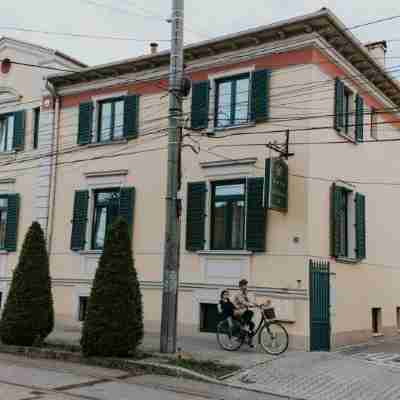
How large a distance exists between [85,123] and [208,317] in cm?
747

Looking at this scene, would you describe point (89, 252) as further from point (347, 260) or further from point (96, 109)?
point (347, 260)

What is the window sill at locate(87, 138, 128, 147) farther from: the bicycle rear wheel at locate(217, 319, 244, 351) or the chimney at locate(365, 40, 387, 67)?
the chimney at locate(365, 40, 387, 67)

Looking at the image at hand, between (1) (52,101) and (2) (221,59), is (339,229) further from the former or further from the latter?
(1) (52,101)

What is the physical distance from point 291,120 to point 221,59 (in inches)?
113

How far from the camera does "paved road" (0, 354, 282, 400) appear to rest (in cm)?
944

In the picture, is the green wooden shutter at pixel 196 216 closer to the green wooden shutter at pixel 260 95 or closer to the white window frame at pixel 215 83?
the white window frame at pixel 215 83

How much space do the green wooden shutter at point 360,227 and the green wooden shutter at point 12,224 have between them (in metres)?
11.2

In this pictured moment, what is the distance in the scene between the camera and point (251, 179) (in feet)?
51.1

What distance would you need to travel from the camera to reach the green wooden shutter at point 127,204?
698 inches

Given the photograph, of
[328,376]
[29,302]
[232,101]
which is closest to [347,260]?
[232,101]

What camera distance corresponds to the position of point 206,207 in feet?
53.8

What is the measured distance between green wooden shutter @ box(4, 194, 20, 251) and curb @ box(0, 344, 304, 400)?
21.6ft

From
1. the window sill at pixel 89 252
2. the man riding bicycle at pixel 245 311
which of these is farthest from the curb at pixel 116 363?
the window sill at pixel 89 252

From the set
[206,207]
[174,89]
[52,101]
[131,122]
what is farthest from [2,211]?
[174,89]
